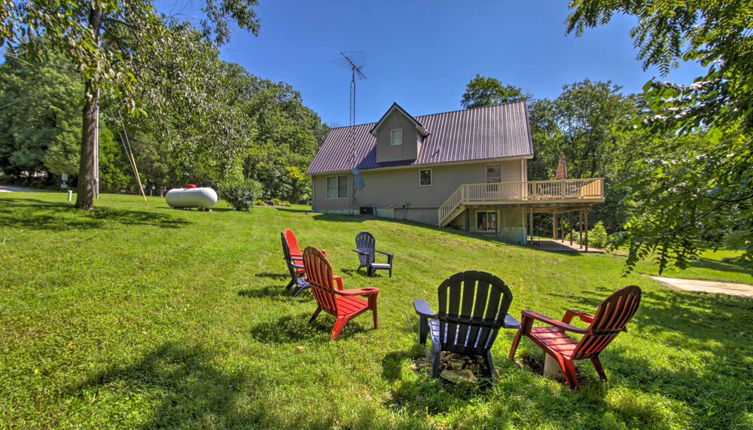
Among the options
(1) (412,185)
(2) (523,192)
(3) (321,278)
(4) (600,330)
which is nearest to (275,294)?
(3) (321,278)

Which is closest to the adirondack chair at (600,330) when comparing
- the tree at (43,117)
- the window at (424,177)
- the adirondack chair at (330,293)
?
the adirondack chair at (330,293)

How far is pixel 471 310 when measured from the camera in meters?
2.96

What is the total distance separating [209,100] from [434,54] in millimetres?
10653

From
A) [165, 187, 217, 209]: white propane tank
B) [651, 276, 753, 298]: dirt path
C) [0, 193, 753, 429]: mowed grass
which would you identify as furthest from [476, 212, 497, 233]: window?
[165, 187, 217, 209]: white propane tank

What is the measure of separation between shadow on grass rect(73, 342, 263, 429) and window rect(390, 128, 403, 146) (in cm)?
1822

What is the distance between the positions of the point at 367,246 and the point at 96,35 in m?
8.31

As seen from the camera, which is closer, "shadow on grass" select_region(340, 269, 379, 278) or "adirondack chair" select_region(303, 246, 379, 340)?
"adirondack chair" select_region(303, 246, 379, 340)

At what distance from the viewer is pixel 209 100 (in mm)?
9984

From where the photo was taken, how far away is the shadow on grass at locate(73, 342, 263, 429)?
221 cm

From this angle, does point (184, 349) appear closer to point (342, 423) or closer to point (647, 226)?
point (342, 423)

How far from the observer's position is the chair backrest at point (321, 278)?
11.8ft

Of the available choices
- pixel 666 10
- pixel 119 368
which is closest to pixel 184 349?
pixel 119 368

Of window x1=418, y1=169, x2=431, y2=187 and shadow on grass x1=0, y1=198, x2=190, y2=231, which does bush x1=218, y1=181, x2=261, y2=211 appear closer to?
shadow on grass x1=0, y1=198, x2=190, y2=231

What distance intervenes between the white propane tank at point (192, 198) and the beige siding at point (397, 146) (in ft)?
34.9
